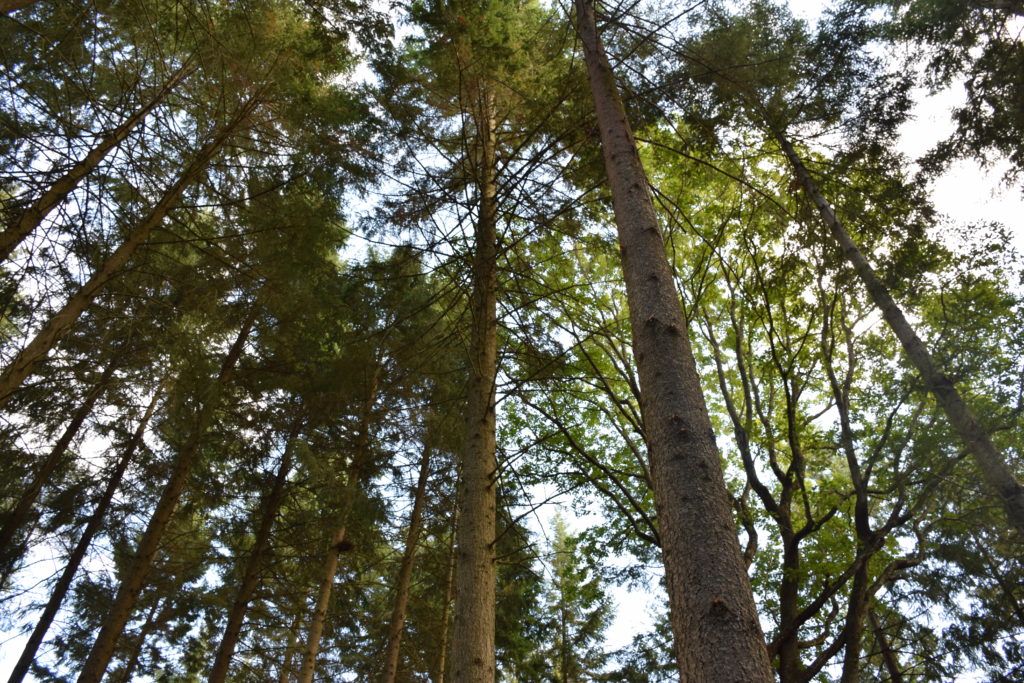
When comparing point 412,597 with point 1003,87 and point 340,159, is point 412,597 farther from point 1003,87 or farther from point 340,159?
point 1003,87

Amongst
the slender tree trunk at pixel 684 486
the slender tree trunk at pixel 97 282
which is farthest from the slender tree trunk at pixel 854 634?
the slender tree trunk at pixel 97 282

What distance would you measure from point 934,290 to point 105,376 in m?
11.7

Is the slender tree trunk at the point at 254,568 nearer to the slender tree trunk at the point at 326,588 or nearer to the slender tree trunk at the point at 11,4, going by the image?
the slender tree trunk at the point at 326,588

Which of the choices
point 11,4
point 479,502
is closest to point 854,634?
point 479,502

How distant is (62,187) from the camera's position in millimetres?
5855

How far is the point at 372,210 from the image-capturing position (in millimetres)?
6840

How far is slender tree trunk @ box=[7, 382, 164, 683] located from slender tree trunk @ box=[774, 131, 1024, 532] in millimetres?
10316

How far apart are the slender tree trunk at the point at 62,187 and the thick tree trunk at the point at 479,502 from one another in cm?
375

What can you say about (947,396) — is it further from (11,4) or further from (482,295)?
(11,4)

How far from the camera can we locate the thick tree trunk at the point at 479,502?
4.28 metres

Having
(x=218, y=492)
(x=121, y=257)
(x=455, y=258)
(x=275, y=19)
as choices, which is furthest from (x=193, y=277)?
(x=455, y=258)

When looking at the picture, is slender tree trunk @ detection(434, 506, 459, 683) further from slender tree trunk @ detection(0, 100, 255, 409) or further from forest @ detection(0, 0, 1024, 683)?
slender tree trunk @ detection(0, 100, 255, 409)

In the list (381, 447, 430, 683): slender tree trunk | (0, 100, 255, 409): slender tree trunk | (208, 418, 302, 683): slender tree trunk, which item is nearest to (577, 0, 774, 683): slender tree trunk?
(0, 100, 255, 409): slender tree trunk

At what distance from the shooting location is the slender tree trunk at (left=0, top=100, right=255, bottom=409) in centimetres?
523
